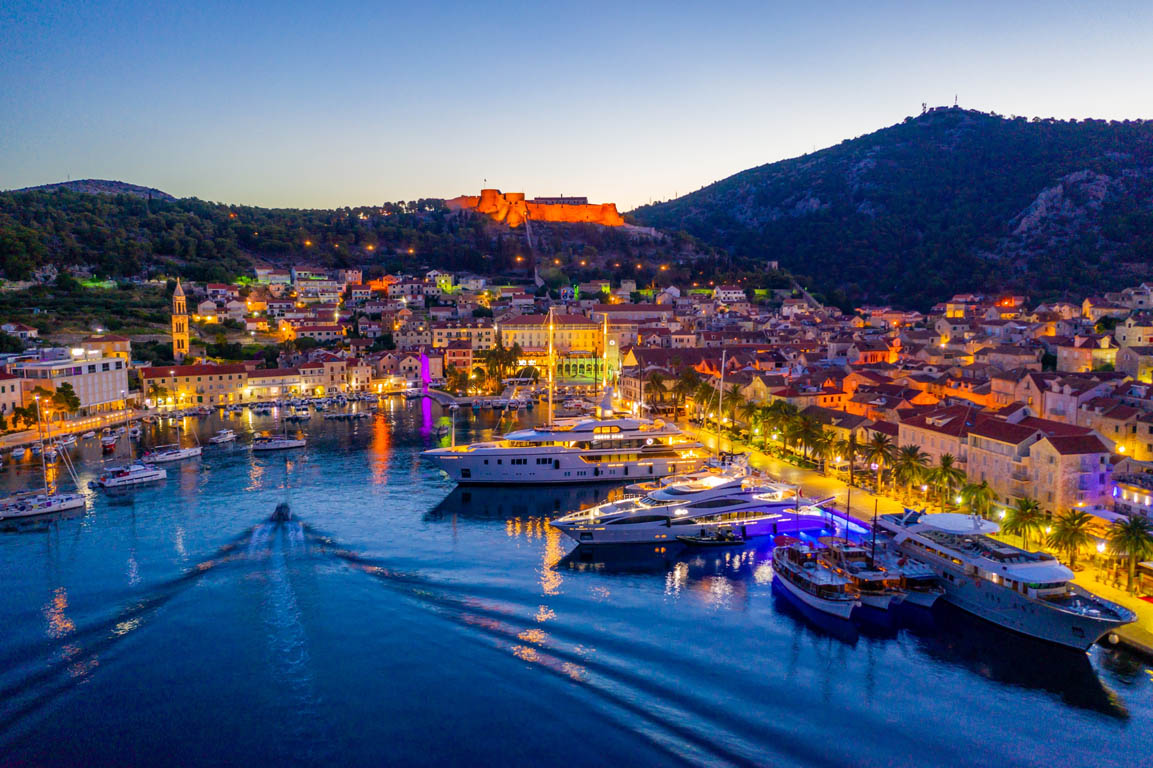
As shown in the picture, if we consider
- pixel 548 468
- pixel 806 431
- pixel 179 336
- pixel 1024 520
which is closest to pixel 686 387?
pixel 806 431

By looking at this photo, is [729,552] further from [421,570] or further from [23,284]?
[23,284]

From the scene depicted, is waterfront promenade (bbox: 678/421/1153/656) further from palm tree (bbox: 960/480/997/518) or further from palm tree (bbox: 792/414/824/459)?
palm tree (bbox: 960/480/997/518)

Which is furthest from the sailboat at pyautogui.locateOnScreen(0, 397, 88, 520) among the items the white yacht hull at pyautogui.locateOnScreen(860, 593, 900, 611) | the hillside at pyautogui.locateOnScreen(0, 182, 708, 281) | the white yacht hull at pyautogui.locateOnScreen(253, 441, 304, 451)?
the hillside at pyautogui.locateOnScreen(0, 182, 708, 281)

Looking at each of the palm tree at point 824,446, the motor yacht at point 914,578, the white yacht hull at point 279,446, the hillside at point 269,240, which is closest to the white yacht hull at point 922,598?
the motor yacht at point 914,578

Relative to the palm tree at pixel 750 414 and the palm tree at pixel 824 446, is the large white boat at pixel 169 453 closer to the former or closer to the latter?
the palm tree at pixel 750 414

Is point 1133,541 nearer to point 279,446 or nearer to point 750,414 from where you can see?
point 750,414

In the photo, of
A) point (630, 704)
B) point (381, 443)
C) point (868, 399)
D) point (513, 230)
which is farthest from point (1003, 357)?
point (513, 230)
